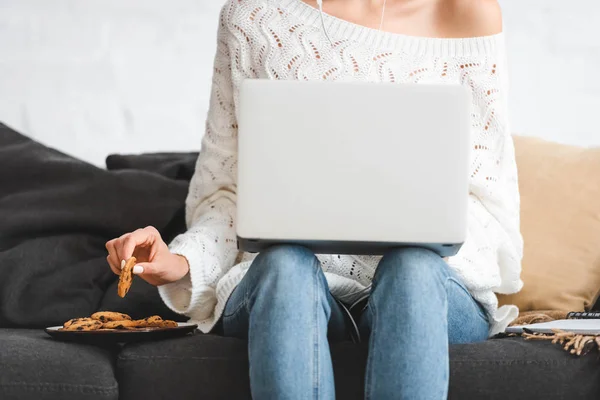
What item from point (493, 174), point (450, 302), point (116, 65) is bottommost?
point (450, 302)

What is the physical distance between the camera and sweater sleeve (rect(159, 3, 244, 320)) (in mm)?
1239

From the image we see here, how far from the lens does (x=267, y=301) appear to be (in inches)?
38.6

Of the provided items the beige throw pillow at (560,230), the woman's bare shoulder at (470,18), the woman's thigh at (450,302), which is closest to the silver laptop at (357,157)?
the woman's thigh at (450,302)

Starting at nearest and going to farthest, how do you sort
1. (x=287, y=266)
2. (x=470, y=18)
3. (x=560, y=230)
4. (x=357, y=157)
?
(x=357, y=157), (x=287, y=266), (x=470, y=18), (x=560, y=230)

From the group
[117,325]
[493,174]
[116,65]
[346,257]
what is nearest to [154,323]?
[117,325]

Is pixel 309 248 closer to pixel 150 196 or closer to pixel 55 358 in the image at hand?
pixel 55 358

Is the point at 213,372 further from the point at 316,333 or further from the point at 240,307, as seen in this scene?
the point at 316,333

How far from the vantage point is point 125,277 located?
103 cm

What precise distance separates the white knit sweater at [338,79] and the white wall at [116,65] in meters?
0.70

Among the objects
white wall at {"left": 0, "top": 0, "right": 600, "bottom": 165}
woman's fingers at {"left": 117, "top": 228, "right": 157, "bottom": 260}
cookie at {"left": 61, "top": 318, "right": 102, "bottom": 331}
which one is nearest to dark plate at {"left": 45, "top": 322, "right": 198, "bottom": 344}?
cookie at {"left": 61, "top": 318, "right": 102, "bottom": 331}

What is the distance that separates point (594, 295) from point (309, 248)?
2.24 feet

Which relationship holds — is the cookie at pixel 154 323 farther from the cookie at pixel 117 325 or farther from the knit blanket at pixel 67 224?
the knit blanket at pixel 67 224

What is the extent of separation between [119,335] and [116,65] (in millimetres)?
1057

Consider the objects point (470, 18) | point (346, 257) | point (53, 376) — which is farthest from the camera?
point (470, 18)
